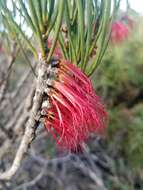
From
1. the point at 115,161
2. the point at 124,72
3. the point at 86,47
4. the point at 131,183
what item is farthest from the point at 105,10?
the point at 124,72

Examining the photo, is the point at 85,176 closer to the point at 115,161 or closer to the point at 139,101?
the point at 115,161

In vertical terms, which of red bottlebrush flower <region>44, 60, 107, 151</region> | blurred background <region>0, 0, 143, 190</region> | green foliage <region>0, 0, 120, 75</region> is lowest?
red bottlebrush flower <region>44, 60, 107, 151</region>

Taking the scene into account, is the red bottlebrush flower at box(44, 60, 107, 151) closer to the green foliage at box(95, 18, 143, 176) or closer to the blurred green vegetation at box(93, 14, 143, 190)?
the blurred green vegetation at box(93, 14, 143, 190)

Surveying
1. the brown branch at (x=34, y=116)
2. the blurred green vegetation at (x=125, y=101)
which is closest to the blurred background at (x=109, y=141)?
the blurred green vegetation at (x=125, y=101)

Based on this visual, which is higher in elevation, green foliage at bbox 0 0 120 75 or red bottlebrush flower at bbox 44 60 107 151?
green foliage at bbox 0 0 120 75

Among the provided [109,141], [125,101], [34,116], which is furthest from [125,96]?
[34,116]

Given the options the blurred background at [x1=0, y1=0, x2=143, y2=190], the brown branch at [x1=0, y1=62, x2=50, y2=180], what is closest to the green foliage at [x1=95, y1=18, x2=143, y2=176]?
the blurred background at [x1=0, y1=0, x2=143, y2=190]
